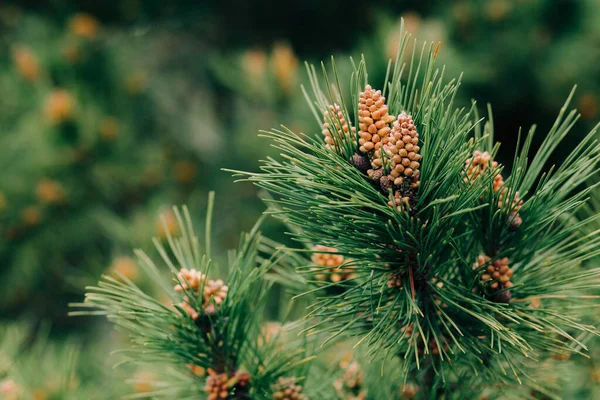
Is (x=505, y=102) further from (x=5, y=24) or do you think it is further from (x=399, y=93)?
(x=5, y=24)

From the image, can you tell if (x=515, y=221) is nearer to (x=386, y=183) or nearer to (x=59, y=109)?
(x=386, y=183)

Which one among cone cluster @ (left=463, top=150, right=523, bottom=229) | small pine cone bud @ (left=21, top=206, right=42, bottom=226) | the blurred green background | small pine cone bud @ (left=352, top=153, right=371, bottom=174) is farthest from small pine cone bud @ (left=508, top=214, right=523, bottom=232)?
small pine cone bud @ (left=21, top=206, right=42, bottom=226)

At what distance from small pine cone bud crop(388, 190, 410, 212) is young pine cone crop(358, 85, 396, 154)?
A: 33 mm

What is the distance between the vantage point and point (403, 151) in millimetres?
297

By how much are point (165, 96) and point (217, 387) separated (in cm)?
119

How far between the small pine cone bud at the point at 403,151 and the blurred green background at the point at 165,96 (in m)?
0.63

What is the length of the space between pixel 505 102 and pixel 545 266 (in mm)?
1118

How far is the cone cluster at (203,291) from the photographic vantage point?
364 millimetres

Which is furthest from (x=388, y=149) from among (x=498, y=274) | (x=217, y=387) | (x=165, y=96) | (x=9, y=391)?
(x=165, y=96)

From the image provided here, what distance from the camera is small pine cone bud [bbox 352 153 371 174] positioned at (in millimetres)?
324

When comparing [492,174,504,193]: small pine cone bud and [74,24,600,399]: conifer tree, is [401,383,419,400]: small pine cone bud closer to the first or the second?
[74,24,600,399]: conifer tree

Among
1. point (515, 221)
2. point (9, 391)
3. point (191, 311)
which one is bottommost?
point (9, 391)

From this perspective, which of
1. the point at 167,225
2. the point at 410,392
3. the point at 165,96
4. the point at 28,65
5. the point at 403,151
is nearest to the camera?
the point at 403,151

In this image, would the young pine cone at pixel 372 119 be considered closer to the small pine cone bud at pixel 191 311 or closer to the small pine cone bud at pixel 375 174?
the small pine cone bud at pixel 375 174
